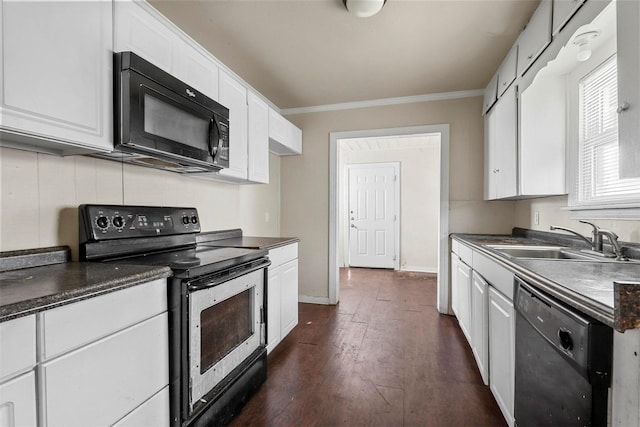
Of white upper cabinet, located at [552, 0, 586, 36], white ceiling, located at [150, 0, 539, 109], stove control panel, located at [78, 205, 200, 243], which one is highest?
white ceiling, located at [150, 0, 539, 109]

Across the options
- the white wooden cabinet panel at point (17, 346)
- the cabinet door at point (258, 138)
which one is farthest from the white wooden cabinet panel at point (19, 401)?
the cabinet door at point (258, 138)

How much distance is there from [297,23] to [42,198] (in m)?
1.81

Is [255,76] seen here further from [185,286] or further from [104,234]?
[185,286]

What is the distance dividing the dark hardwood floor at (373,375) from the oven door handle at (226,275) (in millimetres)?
793

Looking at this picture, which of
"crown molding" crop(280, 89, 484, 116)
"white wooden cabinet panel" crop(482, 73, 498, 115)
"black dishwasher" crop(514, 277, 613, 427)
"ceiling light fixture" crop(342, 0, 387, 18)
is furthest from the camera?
"crown molding" crop(280, 89, 484, 116)

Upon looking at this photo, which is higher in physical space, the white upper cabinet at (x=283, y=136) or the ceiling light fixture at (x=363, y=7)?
the ceiling light fixture at (x=363, y=7)

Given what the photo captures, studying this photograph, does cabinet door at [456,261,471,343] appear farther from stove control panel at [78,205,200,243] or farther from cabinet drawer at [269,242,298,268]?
stove control panel at [78,205,200,243]

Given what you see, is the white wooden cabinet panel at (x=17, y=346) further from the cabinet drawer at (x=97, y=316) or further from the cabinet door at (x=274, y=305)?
the cabinet door at (x=274, y=305)

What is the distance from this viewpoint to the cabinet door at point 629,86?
3.41 ft

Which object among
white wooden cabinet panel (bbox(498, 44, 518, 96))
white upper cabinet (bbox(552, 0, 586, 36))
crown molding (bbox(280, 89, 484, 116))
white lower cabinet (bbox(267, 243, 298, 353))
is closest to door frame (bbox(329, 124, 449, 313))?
crown molding (bbox(280, 89, 484, 116))

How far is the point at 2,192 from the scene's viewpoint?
4.08ft

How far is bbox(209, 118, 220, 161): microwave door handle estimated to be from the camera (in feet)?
6.23

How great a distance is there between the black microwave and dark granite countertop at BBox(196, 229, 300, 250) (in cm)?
60

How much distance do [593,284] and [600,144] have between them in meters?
1.39
